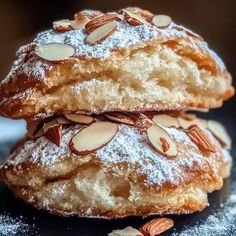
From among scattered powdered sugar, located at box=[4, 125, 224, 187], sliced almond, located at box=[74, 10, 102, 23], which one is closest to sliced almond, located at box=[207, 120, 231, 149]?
scattered powdered sugar, located at box=[4, 125, 224, 187]

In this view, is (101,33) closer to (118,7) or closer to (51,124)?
(51,124)

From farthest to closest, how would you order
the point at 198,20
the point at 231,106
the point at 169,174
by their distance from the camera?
the point at 198,20
the point at 231,106
the point at 169,174

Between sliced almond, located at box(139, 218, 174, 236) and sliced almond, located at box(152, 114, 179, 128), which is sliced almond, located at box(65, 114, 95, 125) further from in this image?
sliced almond, located at box(139, 218, 174, 236)

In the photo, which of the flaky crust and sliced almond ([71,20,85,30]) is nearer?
the flaky crust

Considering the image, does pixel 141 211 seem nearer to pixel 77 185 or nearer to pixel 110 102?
pixel 77 185

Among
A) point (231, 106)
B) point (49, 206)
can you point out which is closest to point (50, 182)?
point (49, 206)

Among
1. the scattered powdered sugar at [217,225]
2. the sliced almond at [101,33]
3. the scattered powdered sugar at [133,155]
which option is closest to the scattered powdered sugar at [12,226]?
the scattered powdered sugar at [133,155]

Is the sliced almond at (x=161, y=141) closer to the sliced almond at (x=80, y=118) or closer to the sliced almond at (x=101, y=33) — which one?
the sliced almond at (x=80, y=118)
